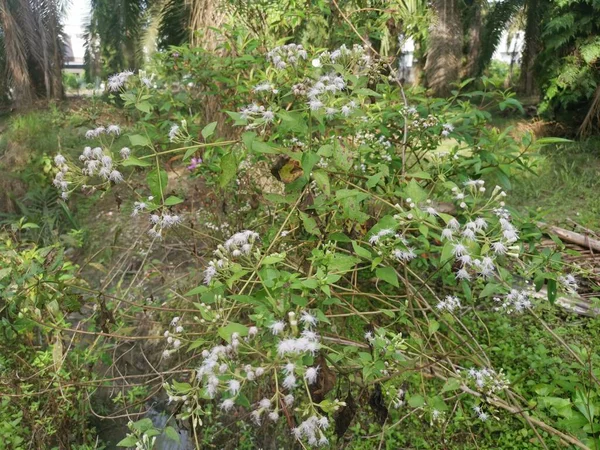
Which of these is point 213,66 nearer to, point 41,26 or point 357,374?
point 357,374

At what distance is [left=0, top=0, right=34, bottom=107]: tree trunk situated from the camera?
316 inches

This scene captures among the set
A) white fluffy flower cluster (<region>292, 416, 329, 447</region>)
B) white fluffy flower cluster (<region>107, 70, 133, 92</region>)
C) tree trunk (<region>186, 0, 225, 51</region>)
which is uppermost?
tree trunk (<region>186, 0, 225, 51</region>)

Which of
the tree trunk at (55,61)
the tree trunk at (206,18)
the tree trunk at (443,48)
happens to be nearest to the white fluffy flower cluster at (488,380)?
the tree trunk at (206,18)

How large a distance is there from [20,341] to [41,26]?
10815 mm

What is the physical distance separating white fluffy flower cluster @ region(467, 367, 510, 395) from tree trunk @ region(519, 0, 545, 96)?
10.6 m

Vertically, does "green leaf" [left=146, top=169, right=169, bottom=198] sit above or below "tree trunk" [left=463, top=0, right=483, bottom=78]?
below

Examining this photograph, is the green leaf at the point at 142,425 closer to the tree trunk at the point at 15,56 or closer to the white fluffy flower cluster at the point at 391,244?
the white fluffy flower cluster at the point at 391,244

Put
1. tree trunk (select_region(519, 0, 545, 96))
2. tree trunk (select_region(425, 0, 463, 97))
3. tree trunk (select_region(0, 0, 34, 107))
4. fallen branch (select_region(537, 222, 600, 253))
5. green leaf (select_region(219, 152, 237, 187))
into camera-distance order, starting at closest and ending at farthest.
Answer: green leaf (select_region(219, 152, 237, 187)) < fallen branch (select_region(537, 222, 600, 253)) < tree trunk (select_region(0, 0, 34, 107)) < tree trunk (select_region(425, 0, 463, 97)) < tree trunk (select_region(519, 0, 545, 96))

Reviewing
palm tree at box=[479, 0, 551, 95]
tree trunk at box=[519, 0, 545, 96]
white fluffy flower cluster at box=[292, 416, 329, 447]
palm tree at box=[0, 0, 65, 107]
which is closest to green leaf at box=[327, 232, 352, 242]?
white fluffy flower cluster at box=[292, 416, 329, 447]

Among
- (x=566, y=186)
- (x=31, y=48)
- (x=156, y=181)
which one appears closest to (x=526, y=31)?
Result: (x=566, y=186)

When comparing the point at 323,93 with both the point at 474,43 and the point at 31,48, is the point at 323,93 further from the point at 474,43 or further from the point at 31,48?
the point at 474,43

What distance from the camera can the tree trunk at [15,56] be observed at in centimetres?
803

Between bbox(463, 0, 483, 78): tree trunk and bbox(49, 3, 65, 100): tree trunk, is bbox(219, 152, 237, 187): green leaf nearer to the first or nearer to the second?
bbox(49, 3, 65, 100): tree trunk

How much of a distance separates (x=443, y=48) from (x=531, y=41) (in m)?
3.07
